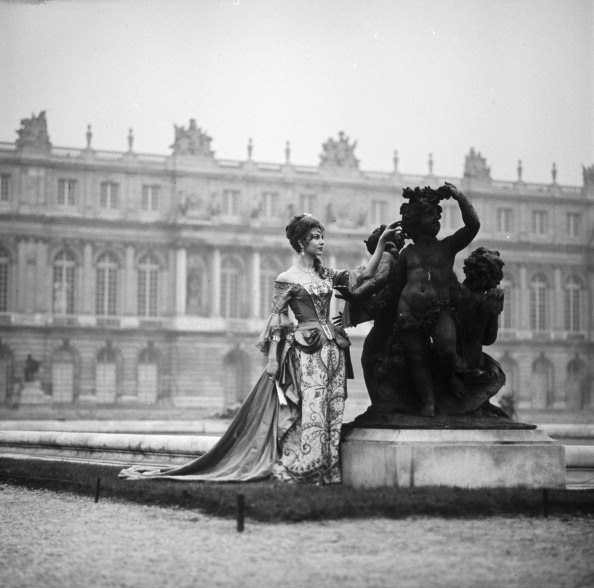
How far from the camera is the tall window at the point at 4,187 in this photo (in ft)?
192

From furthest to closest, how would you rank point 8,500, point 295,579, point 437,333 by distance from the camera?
point 8,500 → point 437,333 → point 295,579

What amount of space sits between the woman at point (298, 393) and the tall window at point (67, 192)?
169 ft

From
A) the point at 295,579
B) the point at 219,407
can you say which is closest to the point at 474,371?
the point at 295,579

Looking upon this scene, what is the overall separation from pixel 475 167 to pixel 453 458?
194 feet

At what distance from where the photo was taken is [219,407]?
184 ft

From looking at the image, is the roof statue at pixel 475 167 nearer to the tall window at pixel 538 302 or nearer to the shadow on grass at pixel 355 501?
the tall window at pixel 538 302

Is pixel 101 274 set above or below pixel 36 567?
above

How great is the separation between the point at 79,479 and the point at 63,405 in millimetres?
45618

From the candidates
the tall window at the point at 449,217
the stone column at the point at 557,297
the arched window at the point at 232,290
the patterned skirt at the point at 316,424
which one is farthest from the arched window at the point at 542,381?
the patterned skirt at the point at 316,424

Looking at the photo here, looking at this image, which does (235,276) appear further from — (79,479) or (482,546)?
(482,546)

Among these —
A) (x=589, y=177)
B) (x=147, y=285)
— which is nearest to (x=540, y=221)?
(x=589, y=177)

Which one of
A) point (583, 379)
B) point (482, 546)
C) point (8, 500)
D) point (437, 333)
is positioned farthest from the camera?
point (583, 379)

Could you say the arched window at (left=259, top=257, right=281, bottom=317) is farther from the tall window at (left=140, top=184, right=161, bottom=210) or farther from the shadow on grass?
the shadow on grass

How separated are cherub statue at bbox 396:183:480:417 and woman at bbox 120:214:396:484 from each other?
0.34 m
